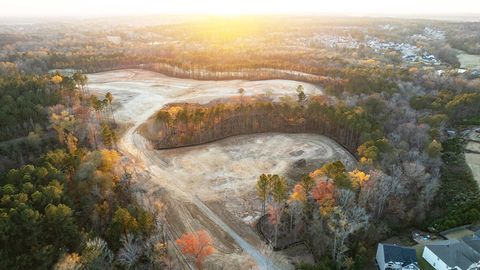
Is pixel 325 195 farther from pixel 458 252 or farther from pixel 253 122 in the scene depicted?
pixel 253 122

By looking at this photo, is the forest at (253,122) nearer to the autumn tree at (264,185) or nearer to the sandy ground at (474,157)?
the sandy ground at (474,157)

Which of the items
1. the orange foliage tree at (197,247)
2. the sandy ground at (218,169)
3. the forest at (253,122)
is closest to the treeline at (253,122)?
the forest at (253,122)

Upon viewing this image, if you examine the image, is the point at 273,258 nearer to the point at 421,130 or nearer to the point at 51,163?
the point at 51,163

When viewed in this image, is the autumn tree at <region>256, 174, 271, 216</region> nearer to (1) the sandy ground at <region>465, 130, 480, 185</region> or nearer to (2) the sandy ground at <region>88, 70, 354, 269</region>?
(2) the sandy ground at <region>88, 70, 354, 269</region>

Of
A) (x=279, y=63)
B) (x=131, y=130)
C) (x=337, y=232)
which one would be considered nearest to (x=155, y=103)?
(x=131, y=130)

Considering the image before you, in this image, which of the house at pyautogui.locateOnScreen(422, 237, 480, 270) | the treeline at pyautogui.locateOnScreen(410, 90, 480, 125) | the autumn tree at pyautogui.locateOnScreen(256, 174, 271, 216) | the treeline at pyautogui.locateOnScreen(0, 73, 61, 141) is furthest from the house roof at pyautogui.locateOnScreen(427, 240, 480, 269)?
the treeline at pyautogui.locateOnScreen(0, 73, 61, 141)
